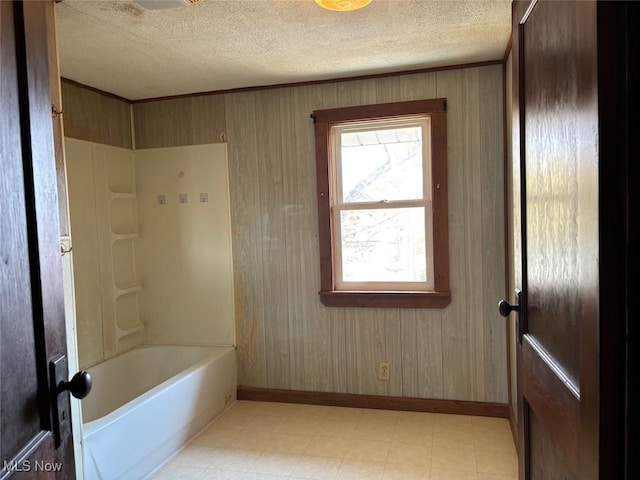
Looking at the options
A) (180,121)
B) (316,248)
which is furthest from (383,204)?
(180,121)

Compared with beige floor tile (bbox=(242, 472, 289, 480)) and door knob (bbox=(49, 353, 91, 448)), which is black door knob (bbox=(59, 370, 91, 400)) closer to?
door knob (bbox=(49, 353, 91, 448))

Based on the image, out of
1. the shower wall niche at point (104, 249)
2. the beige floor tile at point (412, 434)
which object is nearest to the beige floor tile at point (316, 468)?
the beige floor tile at point (412, 434)

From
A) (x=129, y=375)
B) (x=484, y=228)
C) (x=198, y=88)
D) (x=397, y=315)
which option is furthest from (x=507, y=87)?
(x=129, y=375)

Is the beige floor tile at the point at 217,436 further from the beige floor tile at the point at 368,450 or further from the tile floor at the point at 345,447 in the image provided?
the beige floor tile at the point at 368,450

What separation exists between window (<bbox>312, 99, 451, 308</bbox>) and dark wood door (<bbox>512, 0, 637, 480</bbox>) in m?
1.67

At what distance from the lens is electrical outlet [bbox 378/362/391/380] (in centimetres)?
319

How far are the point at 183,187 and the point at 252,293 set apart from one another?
3.17 feet

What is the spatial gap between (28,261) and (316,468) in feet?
6.86

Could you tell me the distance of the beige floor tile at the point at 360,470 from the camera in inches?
94.4

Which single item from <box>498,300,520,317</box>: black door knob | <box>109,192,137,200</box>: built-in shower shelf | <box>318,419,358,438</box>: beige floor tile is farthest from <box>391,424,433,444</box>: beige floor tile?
<box>109,192,137,200</box>: built-in shower shelf

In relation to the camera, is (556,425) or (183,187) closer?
(556,425)

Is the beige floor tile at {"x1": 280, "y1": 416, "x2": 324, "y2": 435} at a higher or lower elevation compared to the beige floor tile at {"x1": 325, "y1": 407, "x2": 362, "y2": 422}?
lower
